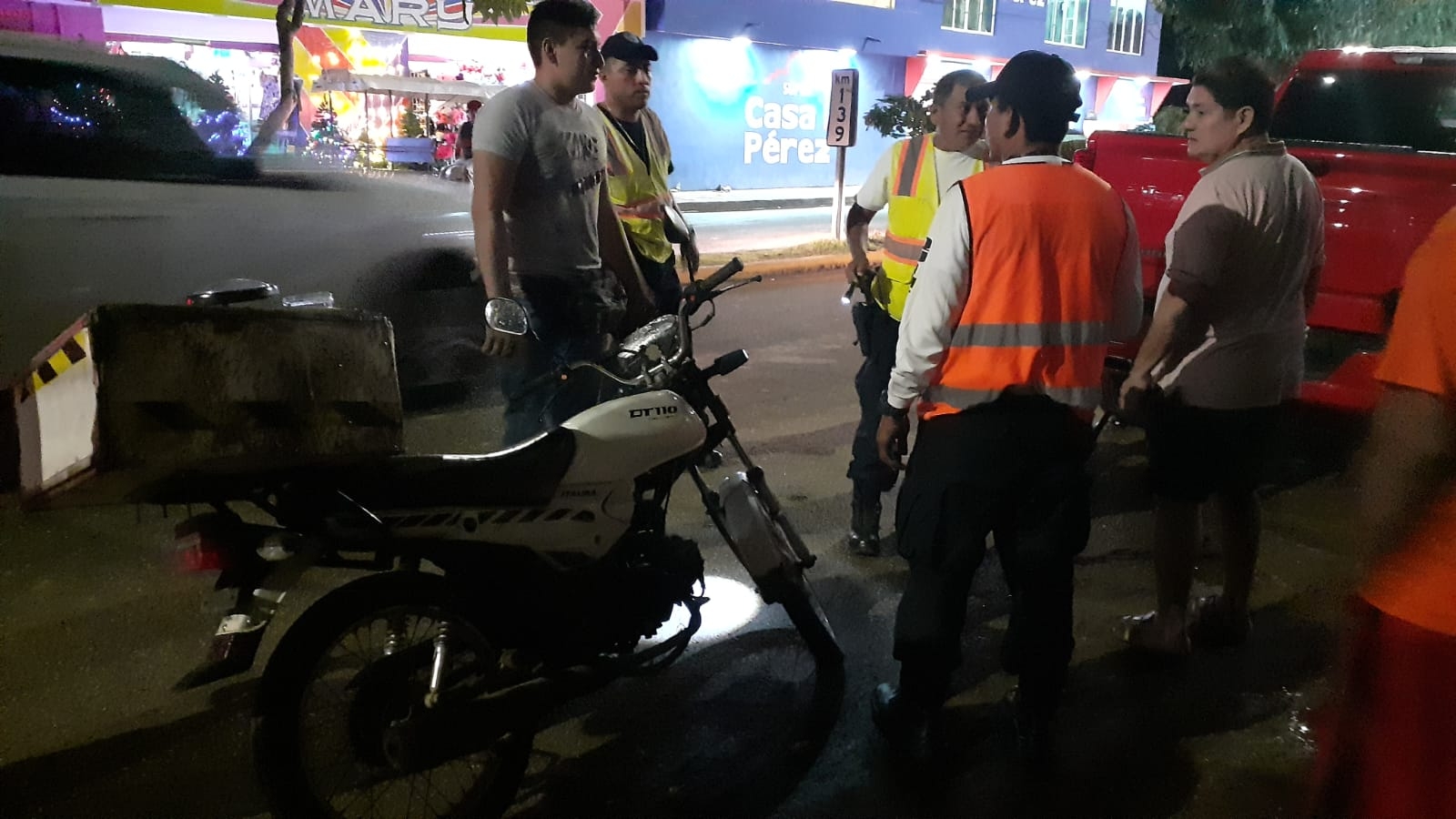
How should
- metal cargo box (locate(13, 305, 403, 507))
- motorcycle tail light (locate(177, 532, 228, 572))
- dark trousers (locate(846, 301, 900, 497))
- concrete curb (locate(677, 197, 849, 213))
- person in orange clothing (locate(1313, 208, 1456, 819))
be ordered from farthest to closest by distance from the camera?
concrete curb (locate(677, 197, 849, 213)) < dark trousers (locate(846, 301, 900, 497)) < motorcycle tail light (locate(177, 532, 228, 572)) < metal cargo box (locate(13, 305, 403, 507)) < person in orange clothing (locate(1313, 208, 1456, 819))

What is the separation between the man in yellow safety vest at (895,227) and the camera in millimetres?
4062

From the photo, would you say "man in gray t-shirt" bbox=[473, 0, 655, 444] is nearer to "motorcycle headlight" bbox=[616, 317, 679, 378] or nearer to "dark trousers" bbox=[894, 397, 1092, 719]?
"motorcycle headlight" bbox=[616, 317, 679, 378]

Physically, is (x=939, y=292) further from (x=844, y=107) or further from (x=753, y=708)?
(x=844, y=107)

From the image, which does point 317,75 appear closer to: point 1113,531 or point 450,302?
point 450,302

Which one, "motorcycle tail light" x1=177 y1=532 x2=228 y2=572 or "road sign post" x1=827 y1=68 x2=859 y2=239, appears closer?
"motorcycle tail light" x1=177 y1=532 x2=228 y2=572

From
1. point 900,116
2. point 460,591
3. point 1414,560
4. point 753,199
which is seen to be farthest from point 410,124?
point 1414,560

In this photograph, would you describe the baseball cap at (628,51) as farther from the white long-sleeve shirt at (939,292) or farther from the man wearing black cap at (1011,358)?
the white long-sleeve shirt at (939,292)

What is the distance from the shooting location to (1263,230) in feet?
Result: 10.7

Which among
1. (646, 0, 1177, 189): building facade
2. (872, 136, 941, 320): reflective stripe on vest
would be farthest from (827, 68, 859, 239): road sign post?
(646, 0, 1177, 189): building facade

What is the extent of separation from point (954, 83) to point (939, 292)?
68.4 inches

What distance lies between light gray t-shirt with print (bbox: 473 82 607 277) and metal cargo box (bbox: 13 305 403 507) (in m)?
1.31

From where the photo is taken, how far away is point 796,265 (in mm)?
13266

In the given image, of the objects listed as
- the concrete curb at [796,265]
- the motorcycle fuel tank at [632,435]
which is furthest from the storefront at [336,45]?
the motorcycle fuel tank at [632,435]

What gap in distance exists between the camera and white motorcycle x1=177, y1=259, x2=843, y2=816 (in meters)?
2.32
